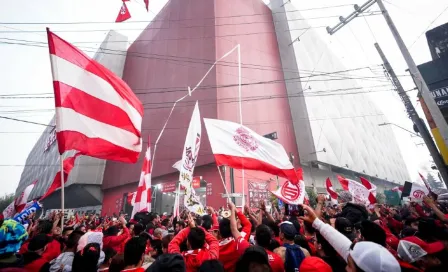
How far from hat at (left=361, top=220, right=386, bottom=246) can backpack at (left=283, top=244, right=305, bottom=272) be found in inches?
27.4

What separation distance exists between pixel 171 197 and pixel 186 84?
32.2ft

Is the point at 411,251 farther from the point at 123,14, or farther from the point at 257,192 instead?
the point at 257,192

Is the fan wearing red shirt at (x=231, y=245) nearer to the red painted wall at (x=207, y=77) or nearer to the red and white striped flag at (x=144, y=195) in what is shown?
the red and white striped flag at (x=144, y=195)

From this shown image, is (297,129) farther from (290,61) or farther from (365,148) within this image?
(365,148)

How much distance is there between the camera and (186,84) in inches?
701

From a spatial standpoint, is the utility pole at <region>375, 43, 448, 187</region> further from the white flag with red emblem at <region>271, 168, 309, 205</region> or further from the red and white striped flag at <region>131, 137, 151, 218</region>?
the red and white striped flag at <region>131, 137, 151, 218</region>

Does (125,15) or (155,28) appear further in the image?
(155,28)

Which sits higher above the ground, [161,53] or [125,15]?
[161,53]

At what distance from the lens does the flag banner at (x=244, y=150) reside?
4.65 meters

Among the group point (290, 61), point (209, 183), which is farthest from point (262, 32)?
point (209, 183)

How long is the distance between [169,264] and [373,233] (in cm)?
198

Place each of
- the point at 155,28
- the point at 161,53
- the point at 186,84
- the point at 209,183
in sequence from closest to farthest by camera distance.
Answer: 1. the point at 209,183
2. the point at 186,84
3. the point at 161,53
4. the point at 155,28

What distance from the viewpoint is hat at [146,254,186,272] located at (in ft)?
4.91

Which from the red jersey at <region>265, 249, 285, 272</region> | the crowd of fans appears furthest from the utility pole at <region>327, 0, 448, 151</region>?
the red jersey at <region>265, 249, 285, 272</region>
